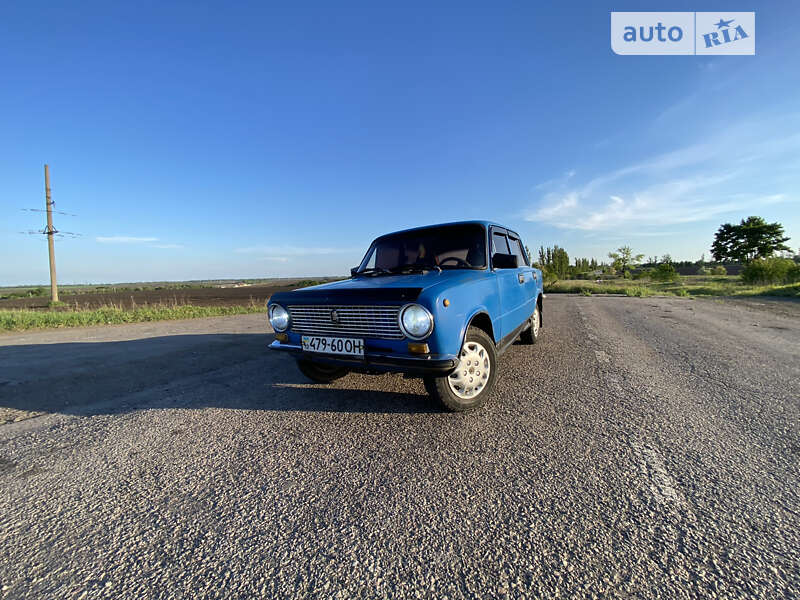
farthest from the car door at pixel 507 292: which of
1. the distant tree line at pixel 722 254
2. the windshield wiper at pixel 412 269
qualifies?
the distant tree line at pixel 722 254

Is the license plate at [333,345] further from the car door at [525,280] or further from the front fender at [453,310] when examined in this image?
the car door at [525,280]

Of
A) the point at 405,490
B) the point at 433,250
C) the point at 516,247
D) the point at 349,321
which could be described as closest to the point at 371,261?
the point at 433,250

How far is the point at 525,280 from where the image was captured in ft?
15.6

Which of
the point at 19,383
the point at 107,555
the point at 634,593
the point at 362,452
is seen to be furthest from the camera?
the point at 19,383

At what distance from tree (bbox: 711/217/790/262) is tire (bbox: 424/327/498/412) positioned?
222 feet

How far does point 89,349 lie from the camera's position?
19.6 ft

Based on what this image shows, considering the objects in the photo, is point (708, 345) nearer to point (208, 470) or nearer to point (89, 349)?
point (208, 470)

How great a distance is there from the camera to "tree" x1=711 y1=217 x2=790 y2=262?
47.6 m

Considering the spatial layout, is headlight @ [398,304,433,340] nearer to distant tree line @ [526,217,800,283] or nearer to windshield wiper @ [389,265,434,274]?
windshield wiper @ [389,265,434,274]

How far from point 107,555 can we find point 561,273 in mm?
62715

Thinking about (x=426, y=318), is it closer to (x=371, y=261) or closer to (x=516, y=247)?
(x=371, y=261)

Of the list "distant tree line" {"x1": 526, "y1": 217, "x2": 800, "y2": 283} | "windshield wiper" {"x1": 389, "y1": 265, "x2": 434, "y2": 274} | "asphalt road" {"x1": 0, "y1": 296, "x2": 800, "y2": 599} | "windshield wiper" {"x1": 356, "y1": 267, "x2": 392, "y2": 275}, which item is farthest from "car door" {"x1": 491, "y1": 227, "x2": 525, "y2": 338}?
"distant tree line" {"x1": 526, "y1": 217, "x2": 800, "y2": 283}

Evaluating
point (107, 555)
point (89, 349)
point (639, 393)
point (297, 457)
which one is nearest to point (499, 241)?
point (639, 393)

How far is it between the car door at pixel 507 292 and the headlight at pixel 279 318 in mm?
2264
